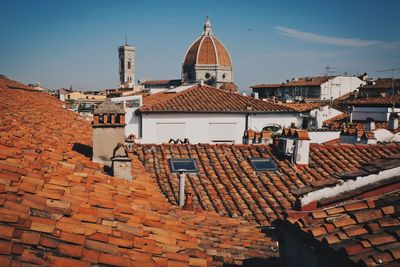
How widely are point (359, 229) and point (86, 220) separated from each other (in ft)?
10.1

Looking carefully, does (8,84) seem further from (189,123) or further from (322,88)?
(322,88)

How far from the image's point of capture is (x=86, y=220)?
4617mm

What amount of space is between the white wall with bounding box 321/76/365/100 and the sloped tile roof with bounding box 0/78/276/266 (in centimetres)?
6202

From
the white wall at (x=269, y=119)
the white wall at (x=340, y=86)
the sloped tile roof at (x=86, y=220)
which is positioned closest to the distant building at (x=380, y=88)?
the white wall at (x=340, y=86)

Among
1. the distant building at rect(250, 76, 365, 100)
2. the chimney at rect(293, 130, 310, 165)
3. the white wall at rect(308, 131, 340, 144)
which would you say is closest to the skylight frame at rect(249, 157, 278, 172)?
the chimney at rect(293, 130, 310, 165)

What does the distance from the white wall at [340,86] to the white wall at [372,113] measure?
3340cm

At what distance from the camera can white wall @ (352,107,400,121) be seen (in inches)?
1211

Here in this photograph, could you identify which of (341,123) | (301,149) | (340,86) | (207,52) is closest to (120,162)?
(301,149)

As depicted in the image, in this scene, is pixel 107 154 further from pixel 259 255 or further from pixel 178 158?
pixel 178 158

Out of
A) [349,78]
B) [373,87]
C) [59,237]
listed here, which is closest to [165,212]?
[59,237]

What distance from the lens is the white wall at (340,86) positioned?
216ft

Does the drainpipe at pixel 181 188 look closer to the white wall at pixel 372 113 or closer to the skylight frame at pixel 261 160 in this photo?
the skylight frame at pixel 261 160

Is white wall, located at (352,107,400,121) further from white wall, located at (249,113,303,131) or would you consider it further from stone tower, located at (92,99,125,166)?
stone tower, located at (92,99,125,166)

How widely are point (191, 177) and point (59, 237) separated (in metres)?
7.53
